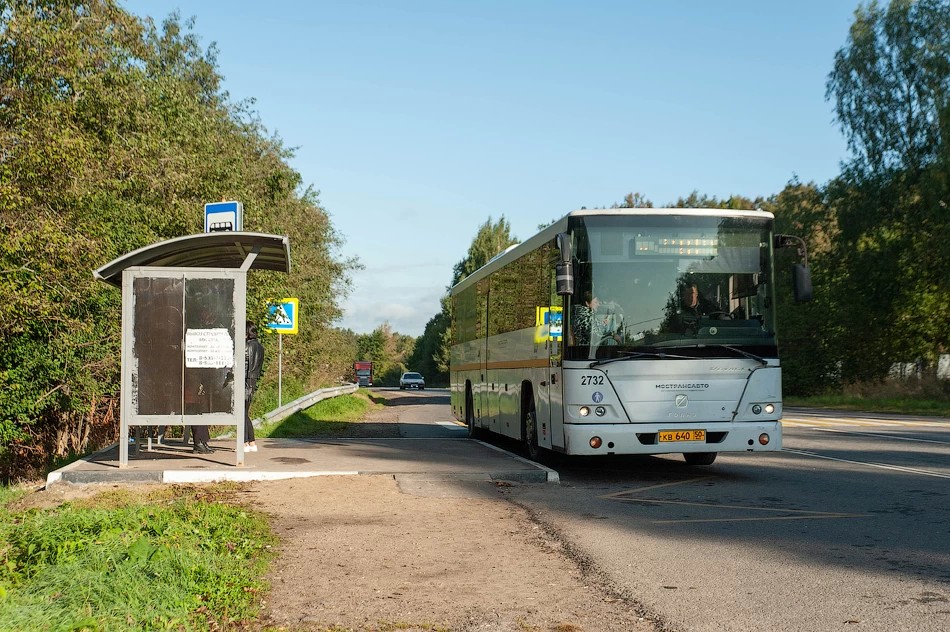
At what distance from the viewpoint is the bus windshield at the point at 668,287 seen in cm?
1209

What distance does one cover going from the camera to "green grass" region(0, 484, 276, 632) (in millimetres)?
5270

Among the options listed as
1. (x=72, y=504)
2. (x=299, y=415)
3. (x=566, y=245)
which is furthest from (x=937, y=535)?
(x=299, y=415)

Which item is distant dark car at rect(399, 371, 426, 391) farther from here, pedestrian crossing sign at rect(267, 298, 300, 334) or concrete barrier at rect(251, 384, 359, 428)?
pedestrian crossing sign at rect(267, 298, 300, 334)

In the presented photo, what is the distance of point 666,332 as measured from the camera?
39.8ft

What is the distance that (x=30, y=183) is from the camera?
54.1ft

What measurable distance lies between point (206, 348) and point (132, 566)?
6.35 meters

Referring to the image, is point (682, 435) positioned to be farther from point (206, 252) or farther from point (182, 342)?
point (206, 252)

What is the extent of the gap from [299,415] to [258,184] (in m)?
6.76

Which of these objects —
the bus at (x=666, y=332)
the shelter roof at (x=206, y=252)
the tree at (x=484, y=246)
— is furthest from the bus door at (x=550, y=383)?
the tree at (x=484, y=246)

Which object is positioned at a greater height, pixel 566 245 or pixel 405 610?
pixel 566 245

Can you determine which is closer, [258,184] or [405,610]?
[405,610]

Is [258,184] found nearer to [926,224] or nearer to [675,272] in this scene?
[675,272]

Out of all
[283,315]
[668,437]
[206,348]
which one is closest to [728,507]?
[668,437]

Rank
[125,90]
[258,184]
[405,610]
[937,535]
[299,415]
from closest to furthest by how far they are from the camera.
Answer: [405,610], [937,535], [125,90], [299,415], [258,184]
